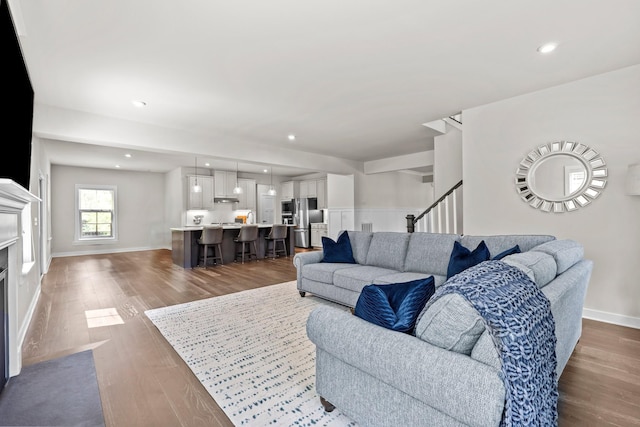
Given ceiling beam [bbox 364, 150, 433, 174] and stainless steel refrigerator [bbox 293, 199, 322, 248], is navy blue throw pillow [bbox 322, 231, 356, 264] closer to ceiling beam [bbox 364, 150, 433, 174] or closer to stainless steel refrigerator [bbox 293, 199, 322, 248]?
ceiling beam [bbox 364, 150, 433, 174]

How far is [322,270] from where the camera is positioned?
3906 millimetres

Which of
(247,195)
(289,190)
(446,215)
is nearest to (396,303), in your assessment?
(446,215)

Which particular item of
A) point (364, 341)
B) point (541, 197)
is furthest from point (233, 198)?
point (364, 341)

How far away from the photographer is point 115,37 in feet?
8.17

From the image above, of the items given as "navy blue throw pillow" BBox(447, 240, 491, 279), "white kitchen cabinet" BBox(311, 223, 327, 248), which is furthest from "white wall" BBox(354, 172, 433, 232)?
"navy blue throw pillow" BBox(447, 240, 491, 279)

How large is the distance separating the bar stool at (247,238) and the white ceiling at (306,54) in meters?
3.13

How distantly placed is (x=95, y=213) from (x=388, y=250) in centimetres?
896

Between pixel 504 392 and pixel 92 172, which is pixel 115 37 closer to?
pixel 504 392

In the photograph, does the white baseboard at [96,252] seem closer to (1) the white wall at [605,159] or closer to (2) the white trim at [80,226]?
(2) the white trim at [80,226]

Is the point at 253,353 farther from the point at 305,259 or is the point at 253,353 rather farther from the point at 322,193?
the point at 322,193

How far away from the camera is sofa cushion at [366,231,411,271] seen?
3.78 m

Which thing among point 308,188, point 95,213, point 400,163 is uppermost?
point 400,163

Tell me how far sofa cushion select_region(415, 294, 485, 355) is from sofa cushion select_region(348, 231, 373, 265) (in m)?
2.84

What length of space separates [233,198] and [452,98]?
24.2ft
